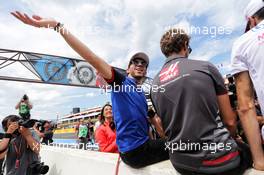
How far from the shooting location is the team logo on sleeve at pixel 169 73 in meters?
1.74

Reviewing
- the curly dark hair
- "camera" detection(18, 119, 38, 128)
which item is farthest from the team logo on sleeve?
"camera" detection(18, 119, 38, 128)

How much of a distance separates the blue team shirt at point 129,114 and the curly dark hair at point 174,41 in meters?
0.40

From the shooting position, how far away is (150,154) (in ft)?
6.98

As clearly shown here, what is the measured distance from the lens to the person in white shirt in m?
1.57

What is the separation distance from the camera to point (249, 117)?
159cm

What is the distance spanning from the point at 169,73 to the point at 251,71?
1.68 ft

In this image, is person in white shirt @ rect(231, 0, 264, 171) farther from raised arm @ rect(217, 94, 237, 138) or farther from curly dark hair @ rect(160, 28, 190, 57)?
curly dark hair @ rect(160, 28, 190, 57)

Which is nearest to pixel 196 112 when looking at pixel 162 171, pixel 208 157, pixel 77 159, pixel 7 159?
pixel 208 157

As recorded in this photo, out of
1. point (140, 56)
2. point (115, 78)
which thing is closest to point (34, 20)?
point (115, 78)

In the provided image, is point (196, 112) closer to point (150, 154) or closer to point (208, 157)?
point (208, 157)

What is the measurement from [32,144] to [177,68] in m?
2.78

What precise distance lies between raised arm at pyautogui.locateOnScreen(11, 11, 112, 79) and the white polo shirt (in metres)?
0.90

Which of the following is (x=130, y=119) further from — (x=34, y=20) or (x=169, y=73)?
(x=34, y=20)

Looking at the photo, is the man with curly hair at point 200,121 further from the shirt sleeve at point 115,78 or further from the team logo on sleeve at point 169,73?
the shirt sleeve at point 115,78
